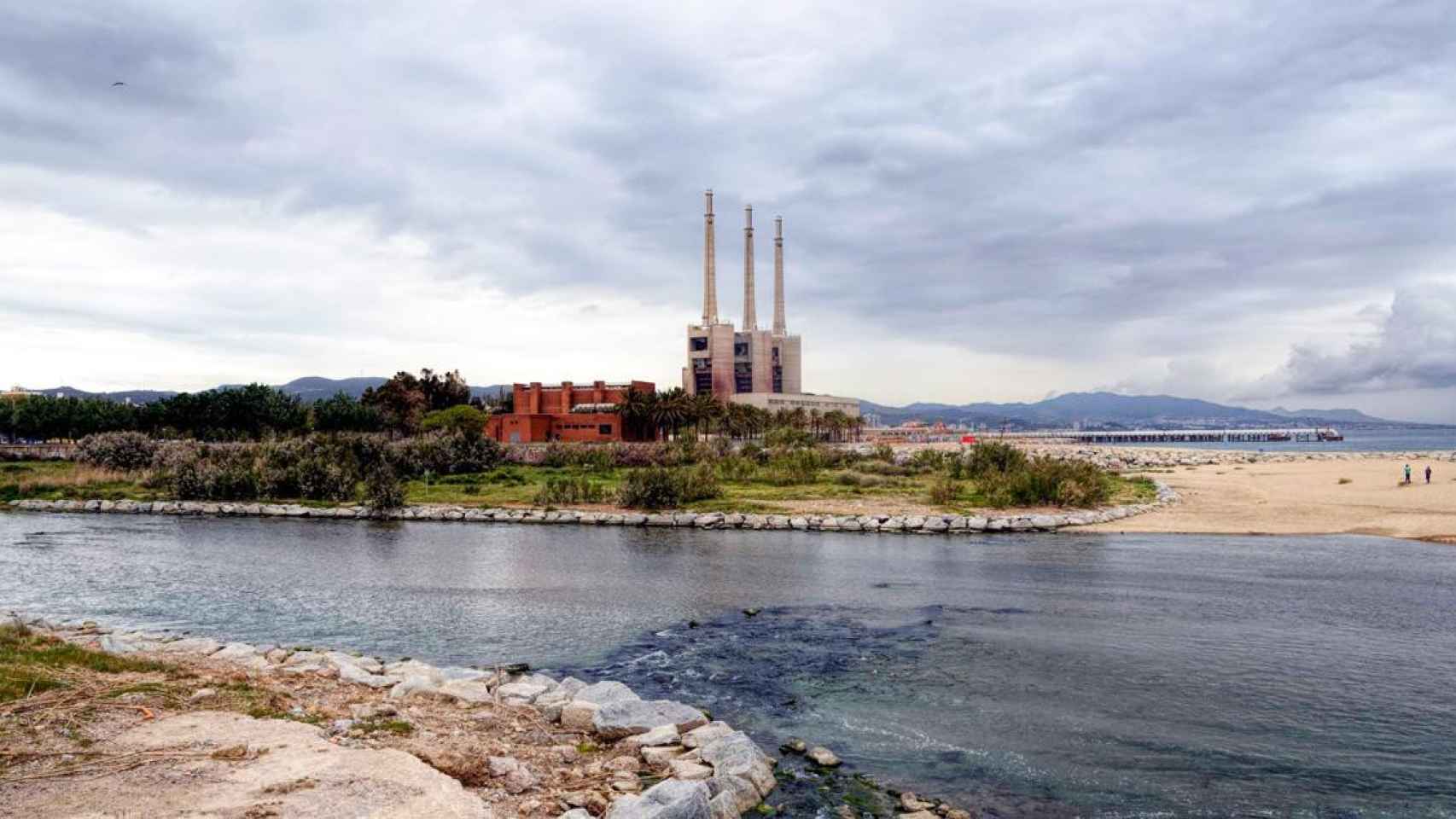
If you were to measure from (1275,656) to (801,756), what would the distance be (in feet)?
39.1

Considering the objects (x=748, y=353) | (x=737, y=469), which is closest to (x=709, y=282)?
(x=748, y=353)

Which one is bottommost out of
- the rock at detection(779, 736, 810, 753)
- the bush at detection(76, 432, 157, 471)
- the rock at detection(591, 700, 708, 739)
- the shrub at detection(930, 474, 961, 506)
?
the rock at detection(779, 736, 810, 753)

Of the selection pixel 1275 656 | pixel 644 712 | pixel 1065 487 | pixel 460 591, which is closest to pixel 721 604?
pixel 460 591

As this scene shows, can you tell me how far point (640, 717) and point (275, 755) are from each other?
5.03 metres

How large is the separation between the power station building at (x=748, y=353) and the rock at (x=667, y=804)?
156024mm

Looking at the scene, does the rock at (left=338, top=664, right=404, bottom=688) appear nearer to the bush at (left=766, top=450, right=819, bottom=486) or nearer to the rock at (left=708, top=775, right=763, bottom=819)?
the rock at (left=708, top=775, right=763, bottom=819)

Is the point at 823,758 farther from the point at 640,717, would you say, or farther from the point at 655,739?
the point at 640,717

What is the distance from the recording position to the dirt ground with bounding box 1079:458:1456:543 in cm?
4028

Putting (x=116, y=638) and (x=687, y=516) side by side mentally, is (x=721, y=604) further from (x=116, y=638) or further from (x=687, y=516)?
(x=687, y=516)

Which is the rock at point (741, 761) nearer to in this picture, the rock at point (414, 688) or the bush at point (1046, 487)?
the rock at point (414, 688)

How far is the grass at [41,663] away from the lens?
1327 centimetres

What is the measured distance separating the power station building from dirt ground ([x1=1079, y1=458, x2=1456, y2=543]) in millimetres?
102557

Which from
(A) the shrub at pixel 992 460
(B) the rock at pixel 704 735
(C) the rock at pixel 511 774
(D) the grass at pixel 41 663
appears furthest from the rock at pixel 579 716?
(A) the shrub at pixel 992 460

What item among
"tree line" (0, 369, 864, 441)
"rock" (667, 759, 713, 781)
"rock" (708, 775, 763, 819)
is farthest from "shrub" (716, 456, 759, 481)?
"rock" (708, 775, 763, 819)
